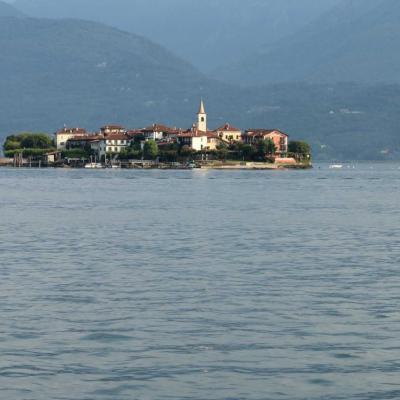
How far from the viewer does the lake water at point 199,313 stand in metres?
25.7

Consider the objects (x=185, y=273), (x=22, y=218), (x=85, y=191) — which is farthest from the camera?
(x=85, y=191)

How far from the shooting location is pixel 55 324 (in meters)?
31.1

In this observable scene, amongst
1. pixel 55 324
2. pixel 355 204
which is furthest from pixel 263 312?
pixel 355 204

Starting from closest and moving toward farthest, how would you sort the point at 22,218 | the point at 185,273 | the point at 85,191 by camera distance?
the point at 185,273 < the point at 22,218 < the point at 85,191

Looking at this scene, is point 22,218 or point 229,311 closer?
point 229,311

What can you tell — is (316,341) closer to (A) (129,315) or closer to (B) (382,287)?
(A) (129,315)

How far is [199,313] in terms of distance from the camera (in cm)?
3275

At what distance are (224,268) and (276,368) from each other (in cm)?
1593

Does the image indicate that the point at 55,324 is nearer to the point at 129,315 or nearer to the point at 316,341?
the point at 129,315

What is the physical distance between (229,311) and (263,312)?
37.2 inches

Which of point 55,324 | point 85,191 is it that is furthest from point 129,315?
point 85,191

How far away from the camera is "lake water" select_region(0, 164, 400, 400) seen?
84.3ft

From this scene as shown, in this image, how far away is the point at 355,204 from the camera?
296 feet

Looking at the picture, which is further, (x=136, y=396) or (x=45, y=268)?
(x=45, y=268)
